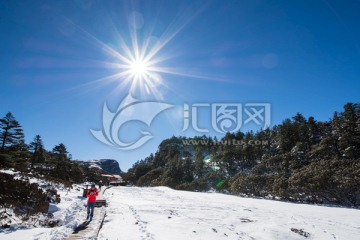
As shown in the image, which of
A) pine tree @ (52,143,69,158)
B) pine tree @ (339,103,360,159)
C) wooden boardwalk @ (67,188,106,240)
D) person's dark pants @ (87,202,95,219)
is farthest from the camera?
pine tree @ (52,143,69,158)

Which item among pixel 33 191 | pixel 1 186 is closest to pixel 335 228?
pixel 33 191

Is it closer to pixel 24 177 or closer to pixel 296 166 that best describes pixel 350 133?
pixel 296 166

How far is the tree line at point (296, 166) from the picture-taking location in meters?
27.0

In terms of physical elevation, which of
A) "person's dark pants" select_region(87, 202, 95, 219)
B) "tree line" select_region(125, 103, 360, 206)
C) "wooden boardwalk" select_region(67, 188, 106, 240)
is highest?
"tree line" select_region(125, 103, 360, 206)

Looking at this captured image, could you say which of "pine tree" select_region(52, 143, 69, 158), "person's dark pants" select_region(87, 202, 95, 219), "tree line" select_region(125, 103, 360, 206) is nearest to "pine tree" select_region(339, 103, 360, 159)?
"tree line" select_region(125, 103, 360, 206)

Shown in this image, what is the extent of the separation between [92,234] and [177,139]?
104 m

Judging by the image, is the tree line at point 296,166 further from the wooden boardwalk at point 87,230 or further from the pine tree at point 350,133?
the wooden boardwalk at point 87,230

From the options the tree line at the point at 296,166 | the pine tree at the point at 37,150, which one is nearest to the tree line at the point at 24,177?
the pine tree at the point at 37,150

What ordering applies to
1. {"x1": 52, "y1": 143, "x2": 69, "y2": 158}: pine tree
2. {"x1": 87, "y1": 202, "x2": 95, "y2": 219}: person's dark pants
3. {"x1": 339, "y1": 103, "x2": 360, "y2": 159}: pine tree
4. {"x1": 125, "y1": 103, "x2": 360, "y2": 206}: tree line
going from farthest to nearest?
{"x1": 52, "y1": 143, "x2": 69, "y2": 158}: pine tree
{"x1": 339, "y1": 103, "x2": 360, "y2": 159}: pine tree
{"x1": 125, "y1": 103, "x2": 360, "y2": 206}: tree line
{"x1": 87, "y1": 202, "x2": 95, "y2": 219}: person's dark pants

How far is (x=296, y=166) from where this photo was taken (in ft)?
123

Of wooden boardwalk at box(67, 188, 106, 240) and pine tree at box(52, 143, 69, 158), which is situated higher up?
pine tree at box(52, 143, 69, 158)

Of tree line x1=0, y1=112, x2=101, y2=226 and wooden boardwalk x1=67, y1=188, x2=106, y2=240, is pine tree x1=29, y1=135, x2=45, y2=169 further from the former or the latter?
wooden boardwalk x1=67, y1=188, x2=106, y2=240

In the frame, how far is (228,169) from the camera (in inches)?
2192

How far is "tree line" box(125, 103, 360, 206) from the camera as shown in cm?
2703
